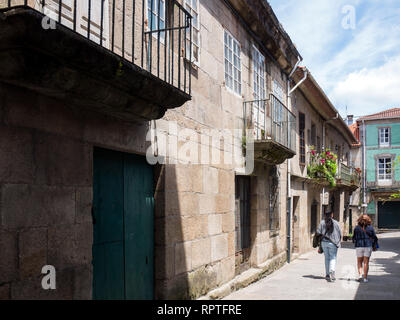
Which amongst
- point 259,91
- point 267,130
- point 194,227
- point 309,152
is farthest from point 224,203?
point 309,152

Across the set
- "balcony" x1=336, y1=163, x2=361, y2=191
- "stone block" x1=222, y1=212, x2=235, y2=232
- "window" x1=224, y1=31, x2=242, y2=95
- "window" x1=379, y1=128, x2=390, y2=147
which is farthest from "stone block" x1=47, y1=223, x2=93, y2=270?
"window" x1=379, y1=128, x2=390, y2=147

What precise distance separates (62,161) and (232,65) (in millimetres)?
4993

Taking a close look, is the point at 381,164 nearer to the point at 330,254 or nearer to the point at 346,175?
the point at 346,175

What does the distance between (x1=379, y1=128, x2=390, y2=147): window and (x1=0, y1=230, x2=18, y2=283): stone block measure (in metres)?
33.0

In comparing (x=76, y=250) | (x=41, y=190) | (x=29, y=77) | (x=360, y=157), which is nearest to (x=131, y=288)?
(x=76, y=250)

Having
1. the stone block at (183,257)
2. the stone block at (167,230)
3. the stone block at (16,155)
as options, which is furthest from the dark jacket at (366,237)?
the stone block at (16,155)

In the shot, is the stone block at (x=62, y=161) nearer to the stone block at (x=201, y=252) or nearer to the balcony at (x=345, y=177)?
the stone block at (x=201, y=252)

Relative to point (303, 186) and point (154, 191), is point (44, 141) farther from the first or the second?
point (303, 186)

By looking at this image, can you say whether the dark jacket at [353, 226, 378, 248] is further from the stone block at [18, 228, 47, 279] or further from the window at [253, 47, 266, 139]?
the stone block at [18, 228, 47, 279]

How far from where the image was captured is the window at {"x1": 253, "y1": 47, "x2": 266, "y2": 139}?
930cm

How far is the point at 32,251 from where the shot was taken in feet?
11.2

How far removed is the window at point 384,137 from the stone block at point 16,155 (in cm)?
3276

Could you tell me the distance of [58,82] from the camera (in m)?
3.28

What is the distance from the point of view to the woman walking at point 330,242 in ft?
28.9
